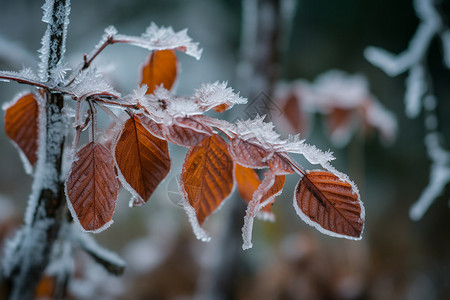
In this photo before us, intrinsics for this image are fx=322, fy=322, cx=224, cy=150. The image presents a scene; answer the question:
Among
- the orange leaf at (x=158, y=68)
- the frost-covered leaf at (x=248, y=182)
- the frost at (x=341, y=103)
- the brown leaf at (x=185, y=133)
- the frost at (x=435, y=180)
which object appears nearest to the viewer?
the brown leaf at (x=185, y=133)

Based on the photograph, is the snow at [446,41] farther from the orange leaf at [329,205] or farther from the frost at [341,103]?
the orange leaf at [329,205]

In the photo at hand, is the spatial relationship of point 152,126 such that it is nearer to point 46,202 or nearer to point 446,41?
point 46,202

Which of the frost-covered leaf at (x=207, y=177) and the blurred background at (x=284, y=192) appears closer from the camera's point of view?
the frost-covered leaf at (x=207, y=177)

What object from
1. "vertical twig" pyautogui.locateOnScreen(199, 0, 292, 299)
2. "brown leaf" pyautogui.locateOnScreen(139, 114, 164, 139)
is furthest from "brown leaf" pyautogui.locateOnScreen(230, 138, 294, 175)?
"vertical twig" pyautogui.locateOnScreen(199, 0, 292, 299)

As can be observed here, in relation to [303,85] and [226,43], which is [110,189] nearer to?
[303,85]

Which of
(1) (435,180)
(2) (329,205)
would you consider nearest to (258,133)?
(2) (329,205)

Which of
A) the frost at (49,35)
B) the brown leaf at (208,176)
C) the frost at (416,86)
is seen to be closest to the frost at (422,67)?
the frost at (416,86)

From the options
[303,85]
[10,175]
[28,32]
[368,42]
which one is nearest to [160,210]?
[10,175]
